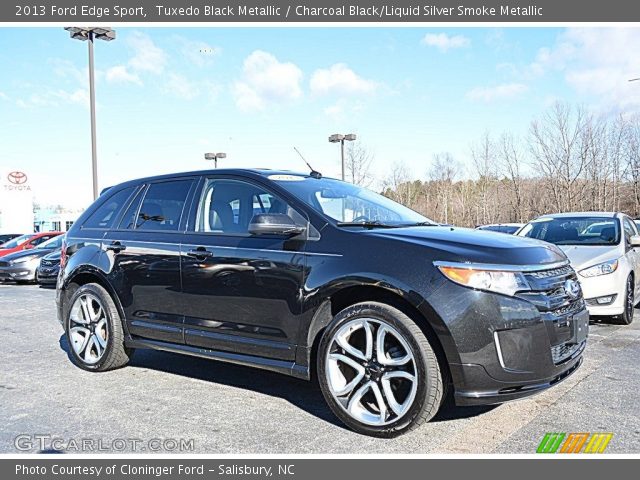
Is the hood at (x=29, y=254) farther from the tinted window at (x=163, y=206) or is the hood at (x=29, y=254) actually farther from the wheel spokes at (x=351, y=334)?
the wheel spokes at (x=351, y=334)

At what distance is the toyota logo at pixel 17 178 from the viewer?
37747mm

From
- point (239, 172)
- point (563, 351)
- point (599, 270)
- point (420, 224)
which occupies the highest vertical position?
point (239, 172)

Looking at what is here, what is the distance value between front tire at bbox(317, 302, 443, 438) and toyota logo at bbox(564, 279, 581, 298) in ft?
3.40

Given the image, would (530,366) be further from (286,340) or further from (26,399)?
(26,399)

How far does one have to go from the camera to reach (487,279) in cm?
325

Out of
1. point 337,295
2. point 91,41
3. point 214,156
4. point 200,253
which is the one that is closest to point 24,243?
point 91,41

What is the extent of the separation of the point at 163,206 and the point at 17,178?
3851 cm

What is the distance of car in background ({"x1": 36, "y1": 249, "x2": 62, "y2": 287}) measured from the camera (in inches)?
521

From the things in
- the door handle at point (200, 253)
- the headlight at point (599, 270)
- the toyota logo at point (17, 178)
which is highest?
the toyota logo at point (17, 178)

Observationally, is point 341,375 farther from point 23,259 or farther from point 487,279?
point 23,259

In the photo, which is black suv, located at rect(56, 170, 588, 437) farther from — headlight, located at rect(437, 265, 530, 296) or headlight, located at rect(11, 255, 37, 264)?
headlight, located at rect(11, 255, 37, 264)

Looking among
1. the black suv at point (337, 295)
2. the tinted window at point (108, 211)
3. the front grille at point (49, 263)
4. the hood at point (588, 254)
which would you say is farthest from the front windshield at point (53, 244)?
the hood at point (588, 254)

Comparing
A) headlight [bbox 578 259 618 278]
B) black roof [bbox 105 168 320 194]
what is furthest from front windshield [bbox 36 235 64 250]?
headlight [bbox 578 259 618 278]
